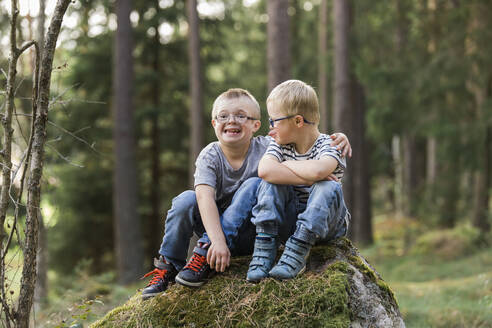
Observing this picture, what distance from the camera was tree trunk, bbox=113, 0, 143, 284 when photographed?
36.4 ft

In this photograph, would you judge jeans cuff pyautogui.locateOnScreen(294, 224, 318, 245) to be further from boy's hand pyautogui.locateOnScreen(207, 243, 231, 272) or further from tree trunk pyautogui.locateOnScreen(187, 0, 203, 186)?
tree trunk pyautogui.locateOnScreen(187, 0, 203, 186)

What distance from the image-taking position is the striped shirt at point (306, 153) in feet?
10.6

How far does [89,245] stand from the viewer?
45.0 feet

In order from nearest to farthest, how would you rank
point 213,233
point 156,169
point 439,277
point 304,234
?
1. point 304,234
2. point 213,233
3. point 439,277
4. point 156,169

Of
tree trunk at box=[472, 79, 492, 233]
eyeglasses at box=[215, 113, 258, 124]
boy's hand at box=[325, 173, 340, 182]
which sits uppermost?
eyeglasses at box=[215, 113, 258, 124]

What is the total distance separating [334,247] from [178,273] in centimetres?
111

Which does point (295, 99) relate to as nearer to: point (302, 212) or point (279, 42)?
point (302, 212)

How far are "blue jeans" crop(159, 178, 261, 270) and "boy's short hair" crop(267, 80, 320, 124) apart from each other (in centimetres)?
54

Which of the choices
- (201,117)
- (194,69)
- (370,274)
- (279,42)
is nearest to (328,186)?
(370,274)

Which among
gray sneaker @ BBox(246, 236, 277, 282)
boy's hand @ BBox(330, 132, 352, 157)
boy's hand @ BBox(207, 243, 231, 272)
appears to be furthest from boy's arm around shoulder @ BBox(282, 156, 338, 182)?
boy's hand @ BBox(207, 243, 231, 272)

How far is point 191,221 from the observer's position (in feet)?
10.9

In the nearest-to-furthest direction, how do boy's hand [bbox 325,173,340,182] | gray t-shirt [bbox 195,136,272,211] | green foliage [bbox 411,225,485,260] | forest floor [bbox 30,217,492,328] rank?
boy's hand [bbox 325,173,340,182] < gray t-shirt [bbox 195,136,272,211] < forest floor [bbox 30,217,492,328] < green foliage [bbox 411,225,485,260]

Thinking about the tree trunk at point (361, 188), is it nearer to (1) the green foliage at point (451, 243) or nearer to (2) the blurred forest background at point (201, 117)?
(2) the blurred forest background at point (201, 117)

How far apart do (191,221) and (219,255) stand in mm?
354
